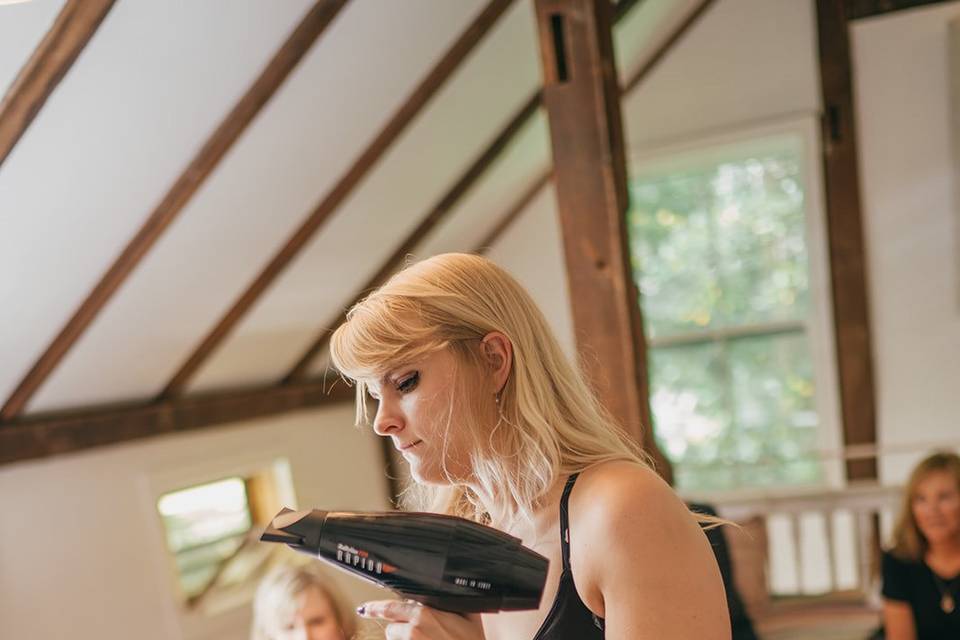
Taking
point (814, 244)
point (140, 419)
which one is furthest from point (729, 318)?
point (140, 419)

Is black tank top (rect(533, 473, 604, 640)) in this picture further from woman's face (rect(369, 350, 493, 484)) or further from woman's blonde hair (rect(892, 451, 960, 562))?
woman's blonde hair (rect(892, 451, 960, 562))

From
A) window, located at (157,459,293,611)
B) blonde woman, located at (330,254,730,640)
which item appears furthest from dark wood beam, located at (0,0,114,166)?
window, located at (157,459,293,611)

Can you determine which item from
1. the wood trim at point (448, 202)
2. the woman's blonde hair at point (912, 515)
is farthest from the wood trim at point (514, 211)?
the woman's blonde hair at point (912, 515)

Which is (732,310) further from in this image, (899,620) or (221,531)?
(221,531)

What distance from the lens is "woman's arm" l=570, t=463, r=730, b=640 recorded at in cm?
86

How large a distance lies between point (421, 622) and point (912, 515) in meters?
2.47

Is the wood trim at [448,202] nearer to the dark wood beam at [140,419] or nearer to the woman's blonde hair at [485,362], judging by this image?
the dark wood beam at [140,419]

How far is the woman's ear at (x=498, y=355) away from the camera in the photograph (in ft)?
3.20

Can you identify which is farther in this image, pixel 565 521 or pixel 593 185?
pixel 593 185

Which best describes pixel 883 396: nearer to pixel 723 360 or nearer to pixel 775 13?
pixel 723 360

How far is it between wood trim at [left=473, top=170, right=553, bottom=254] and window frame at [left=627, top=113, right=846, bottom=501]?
32.1 inches

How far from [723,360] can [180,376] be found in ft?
9.15

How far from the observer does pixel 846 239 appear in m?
4.76

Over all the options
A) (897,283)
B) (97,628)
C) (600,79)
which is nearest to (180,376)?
(97,628)
